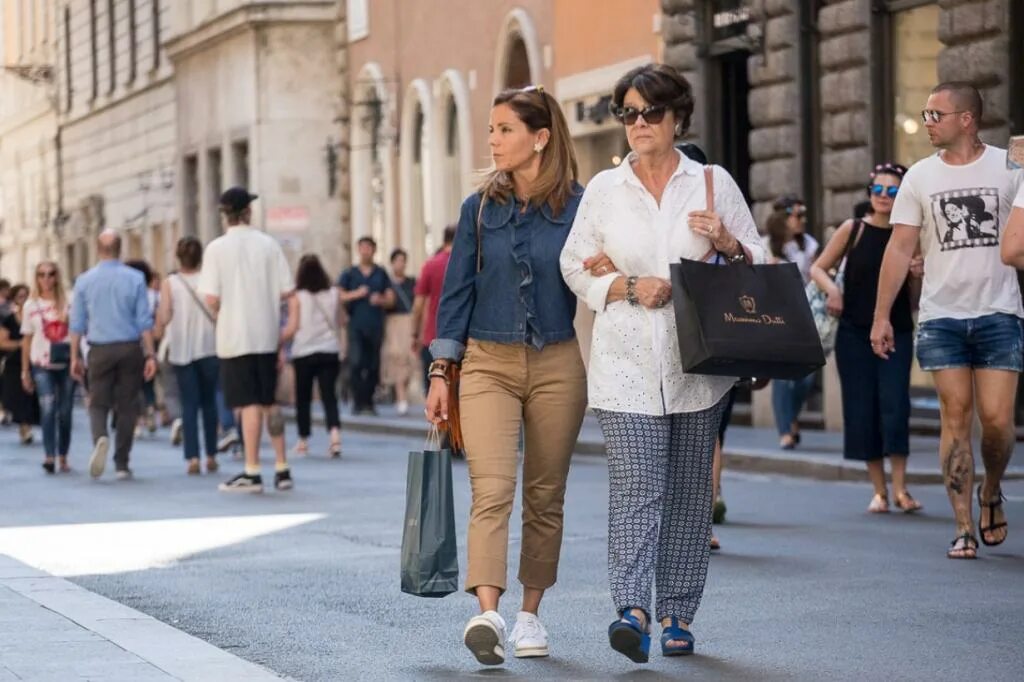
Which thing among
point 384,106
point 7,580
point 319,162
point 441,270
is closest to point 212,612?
point 7,580

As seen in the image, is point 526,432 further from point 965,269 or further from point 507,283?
point 965,269

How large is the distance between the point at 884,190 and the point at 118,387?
7638 mm

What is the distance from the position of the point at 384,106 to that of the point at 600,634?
88.6 ft

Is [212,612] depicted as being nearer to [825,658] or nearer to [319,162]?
[825,658]

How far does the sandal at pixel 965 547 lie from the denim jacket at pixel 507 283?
3.35 m

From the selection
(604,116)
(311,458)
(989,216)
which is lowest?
(311,458)

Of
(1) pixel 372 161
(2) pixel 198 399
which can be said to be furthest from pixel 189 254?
(1) pixel 372 161

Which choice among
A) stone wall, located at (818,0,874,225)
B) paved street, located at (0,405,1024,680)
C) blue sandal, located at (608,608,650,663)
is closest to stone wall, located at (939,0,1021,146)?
stone wall, located at (818,0,874,225)

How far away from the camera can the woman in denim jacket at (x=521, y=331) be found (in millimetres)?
7863

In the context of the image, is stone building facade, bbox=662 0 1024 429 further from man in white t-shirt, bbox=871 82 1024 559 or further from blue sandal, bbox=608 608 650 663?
blue sandal, bbox=608 608 650 663

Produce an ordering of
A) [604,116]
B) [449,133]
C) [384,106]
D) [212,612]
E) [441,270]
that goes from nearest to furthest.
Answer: [212,612] < [441,270] < [604,116] < [449,133] < [384,106]

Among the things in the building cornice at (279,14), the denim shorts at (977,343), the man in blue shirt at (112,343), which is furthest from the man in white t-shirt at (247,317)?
the building cornice at (279,14)

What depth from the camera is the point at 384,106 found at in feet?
115

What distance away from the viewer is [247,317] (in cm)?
1634
